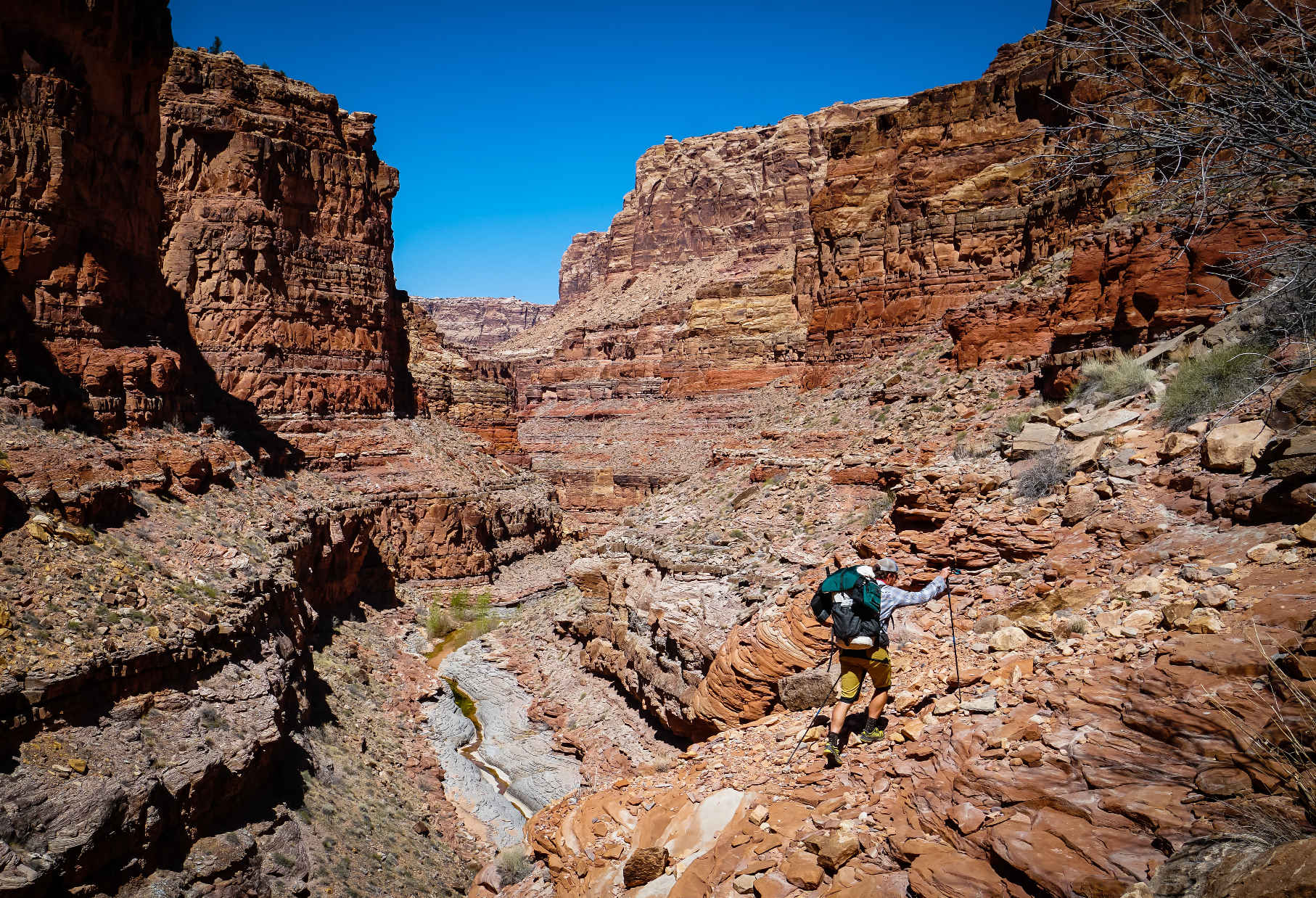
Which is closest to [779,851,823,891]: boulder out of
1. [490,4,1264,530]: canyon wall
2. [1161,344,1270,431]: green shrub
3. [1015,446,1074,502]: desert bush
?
[490,4,1264,530]: canyon wall

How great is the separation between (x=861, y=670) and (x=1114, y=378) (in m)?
7.39

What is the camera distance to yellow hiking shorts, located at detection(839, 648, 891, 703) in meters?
7.03

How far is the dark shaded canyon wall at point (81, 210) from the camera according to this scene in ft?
49.2

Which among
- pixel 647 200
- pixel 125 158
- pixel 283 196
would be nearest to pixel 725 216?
pixel 647 200

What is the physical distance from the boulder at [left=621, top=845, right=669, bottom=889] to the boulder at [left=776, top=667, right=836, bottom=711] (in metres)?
3.12

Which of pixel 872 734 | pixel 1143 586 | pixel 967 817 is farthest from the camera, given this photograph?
pixel 872 734

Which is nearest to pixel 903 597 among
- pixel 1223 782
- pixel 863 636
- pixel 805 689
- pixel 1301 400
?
pixel 863 636

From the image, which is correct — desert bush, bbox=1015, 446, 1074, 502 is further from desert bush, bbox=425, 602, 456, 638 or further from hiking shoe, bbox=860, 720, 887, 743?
desert bush, bbox=425, 602, 456, 638

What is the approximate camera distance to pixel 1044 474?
Result: 399 inches

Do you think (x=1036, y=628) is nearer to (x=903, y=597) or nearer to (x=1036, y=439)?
(x=903, y=597)

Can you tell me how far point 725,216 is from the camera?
115688 mm

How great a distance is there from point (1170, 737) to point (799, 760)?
3.64 meters

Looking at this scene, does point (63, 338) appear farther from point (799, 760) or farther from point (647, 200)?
point (647, 200)

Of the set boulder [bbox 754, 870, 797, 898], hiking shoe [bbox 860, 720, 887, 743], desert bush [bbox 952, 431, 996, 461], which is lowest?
boulder [bbox 754, 870, 797, 898]
